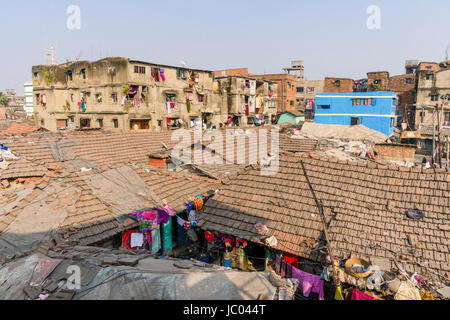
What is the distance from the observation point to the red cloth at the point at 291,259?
1095cm

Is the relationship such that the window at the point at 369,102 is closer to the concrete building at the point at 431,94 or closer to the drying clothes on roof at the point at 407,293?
the concrete building at the point at 431,94

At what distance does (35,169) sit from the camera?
1478 centimetres

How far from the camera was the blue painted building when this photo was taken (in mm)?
42594

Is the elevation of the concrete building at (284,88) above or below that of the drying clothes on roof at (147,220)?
above

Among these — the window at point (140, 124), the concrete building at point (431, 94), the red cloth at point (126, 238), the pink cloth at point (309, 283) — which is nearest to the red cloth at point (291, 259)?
the pink cloth at point (309, 283)

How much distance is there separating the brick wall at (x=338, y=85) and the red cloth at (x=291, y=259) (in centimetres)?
5419

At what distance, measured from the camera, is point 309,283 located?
34.5 ft

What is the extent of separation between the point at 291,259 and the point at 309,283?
0.98 meters

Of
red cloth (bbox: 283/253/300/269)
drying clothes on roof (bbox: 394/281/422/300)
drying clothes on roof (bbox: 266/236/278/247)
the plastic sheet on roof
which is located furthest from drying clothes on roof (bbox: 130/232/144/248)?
drying clothes on roof (bbox: 394/281/422/300)

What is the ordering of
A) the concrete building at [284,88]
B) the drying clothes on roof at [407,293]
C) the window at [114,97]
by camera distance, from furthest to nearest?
the concrete building at [284,88], the window at [114,97], the drying clothes on roof at [407,293]

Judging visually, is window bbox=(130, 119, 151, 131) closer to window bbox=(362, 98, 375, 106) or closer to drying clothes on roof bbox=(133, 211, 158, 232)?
drying clothes on roof bbox=(133, 211, 158, 232)

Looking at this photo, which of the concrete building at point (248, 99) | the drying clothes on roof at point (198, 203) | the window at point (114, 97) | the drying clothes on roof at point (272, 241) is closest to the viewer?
the drying clothes on roof at point (272, 241)

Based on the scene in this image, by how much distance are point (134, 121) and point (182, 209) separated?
24373mm

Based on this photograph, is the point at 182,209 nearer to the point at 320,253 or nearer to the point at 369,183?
the point at 320,253
